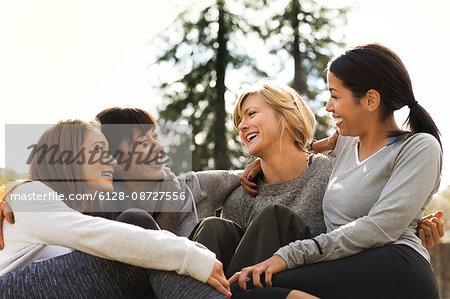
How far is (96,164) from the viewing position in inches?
97.4

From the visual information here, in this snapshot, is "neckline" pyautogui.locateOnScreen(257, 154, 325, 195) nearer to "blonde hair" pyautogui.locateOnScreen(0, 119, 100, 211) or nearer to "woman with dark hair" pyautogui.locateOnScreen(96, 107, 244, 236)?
"woman with dark hair" pyautogui.locateOnScreen(96, 107, 244, 236)

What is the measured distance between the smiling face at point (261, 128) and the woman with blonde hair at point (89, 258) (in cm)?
90

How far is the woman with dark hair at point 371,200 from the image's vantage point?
2.01 metres

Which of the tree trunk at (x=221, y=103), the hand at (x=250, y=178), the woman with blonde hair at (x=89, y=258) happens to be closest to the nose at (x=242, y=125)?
the hand at (x=250, y=178)

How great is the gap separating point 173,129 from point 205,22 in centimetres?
190

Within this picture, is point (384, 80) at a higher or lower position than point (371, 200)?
higher

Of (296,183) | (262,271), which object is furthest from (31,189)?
(296,183)

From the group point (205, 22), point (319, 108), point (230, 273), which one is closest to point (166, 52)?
point (205, 22)

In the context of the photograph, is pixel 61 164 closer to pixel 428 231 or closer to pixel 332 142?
pixel 332 142

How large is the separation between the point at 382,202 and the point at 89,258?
40.8 inches

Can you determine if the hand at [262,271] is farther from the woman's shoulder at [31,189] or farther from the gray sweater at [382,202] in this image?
the woman's shoulder at [31,189]

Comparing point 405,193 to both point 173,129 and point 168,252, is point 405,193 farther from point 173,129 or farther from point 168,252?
point 173,129

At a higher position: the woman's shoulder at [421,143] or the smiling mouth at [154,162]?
the woman's shoulder at [421,143]

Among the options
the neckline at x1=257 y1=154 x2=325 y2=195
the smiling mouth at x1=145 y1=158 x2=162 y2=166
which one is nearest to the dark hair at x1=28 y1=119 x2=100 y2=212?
the smiling mouth at x1=145 y1=158 x2=162 y2=166
